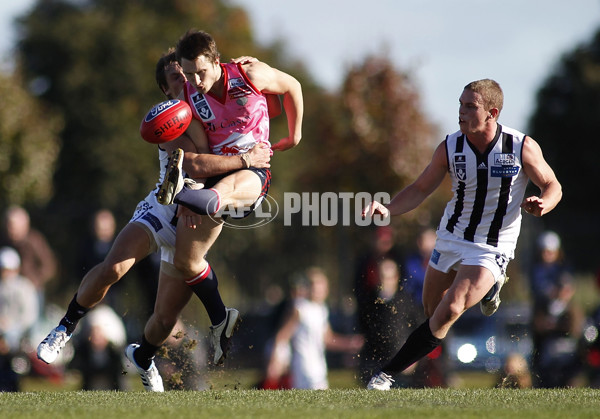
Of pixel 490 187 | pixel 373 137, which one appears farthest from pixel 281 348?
pixel 373 137

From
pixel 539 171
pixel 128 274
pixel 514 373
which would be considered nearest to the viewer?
pixel 539 171

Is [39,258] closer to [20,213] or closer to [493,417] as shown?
[20,213]

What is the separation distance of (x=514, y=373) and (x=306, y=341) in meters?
2.98

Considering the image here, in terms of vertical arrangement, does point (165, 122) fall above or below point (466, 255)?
above

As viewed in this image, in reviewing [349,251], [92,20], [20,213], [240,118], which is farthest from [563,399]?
[92,20]

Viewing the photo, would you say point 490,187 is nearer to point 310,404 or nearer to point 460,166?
point 460,166

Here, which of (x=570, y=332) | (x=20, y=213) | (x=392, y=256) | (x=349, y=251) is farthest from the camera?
(x=349, y=251)

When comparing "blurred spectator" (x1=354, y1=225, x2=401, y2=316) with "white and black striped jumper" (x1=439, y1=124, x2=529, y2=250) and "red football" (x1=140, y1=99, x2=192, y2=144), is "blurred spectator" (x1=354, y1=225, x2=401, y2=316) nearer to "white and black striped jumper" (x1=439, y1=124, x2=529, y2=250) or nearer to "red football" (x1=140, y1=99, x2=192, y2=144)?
"white and black striped jumper" (x1=439, y1=124, x2=529, y2=250)

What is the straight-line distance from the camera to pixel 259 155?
6820 mm

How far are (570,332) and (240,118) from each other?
5.51 metres

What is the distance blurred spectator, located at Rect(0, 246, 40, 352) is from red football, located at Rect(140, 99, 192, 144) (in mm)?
5608

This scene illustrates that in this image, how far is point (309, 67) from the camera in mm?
51875

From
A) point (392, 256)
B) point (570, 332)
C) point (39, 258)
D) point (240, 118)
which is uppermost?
point (240, 118)

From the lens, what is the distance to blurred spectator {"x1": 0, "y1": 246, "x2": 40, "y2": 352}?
11227 millimetres
